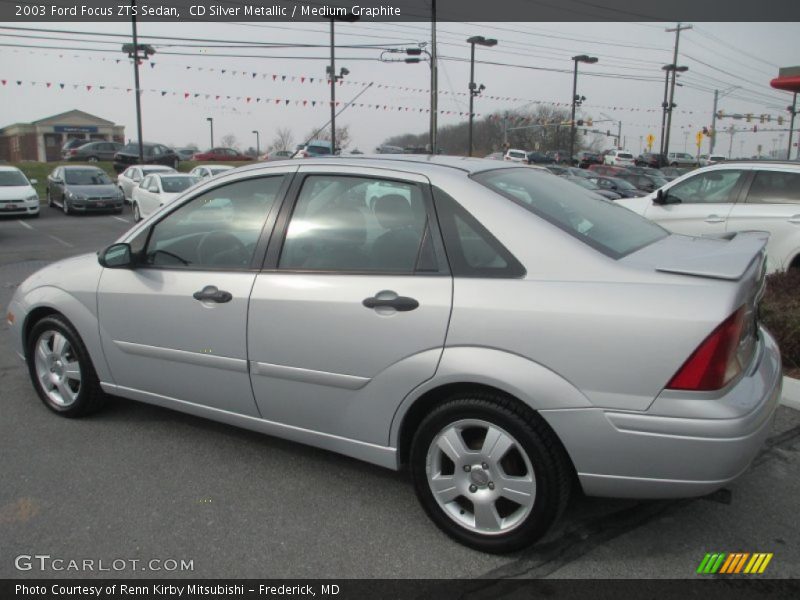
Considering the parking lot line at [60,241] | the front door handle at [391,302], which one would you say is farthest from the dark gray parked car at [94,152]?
the front door handle at [391,302]

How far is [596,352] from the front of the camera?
2.41 metres

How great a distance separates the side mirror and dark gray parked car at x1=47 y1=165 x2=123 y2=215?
1742cm

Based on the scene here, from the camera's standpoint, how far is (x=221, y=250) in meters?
3.45

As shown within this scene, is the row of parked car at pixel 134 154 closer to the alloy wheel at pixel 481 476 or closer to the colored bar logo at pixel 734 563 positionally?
the alloy wheel at pixel 481 476

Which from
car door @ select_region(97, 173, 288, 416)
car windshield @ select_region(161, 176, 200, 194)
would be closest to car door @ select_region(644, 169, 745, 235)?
car door @ select_region(97, 173, 288, 416)

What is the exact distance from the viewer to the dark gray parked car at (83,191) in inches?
759

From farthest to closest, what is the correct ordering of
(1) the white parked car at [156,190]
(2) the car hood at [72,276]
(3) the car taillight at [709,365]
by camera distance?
1. (1) the white parked car at [156,190]
2. (2) the car hood at [72,276]
3. (3) the car taillight at [709,365]

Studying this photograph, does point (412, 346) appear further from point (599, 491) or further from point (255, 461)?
point (255, 461)

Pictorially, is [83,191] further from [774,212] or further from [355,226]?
[355,226]

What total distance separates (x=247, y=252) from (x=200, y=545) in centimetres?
141

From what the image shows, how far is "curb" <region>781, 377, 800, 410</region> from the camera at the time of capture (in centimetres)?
424

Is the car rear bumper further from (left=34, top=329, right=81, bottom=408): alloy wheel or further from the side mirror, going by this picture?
(left=34, top=329, right=81, bottom=408): alloy wheel

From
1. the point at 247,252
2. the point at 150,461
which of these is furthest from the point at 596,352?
the point at 150,461

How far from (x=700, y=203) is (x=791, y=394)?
392 cm
